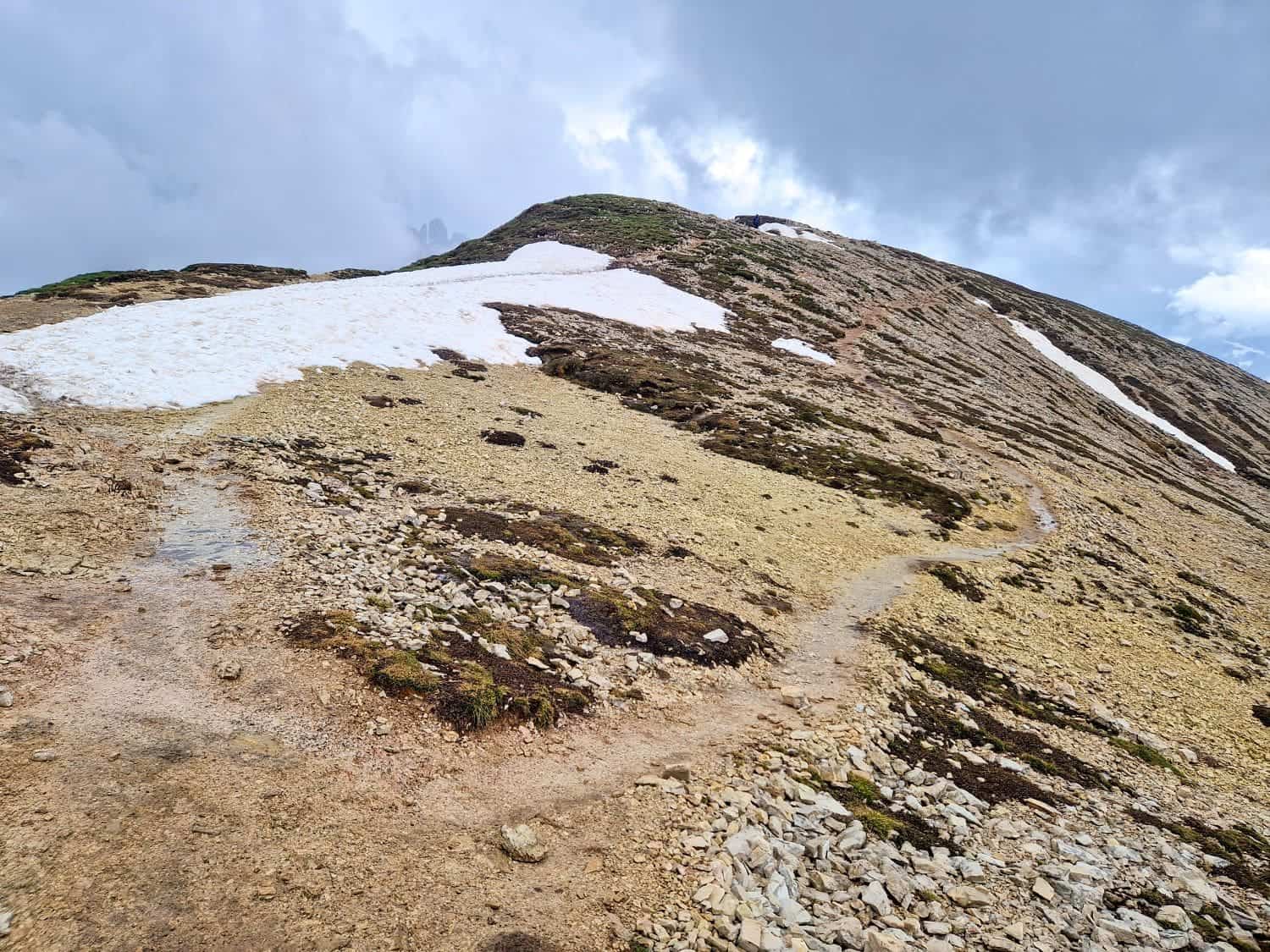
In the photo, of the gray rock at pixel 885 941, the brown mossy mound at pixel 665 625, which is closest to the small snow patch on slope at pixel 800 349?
the brown mossy mound at pixel 665 625

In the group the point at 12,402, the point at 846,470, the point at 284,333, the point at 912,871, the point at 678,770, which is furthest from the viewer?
the point at 846,470

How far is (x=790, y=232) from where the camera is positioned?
466 ft

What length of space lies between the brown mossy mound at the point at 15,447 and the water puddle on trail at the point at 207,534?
311 cm

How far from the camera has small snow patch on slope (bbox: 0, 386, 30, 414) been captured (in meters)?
17.2

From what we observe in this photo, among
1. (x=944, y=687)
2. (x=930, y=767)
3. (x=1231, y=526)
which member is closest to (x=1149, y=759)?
(x=944, y=687)

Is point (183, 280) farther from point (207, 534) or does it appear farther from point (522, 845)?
point (522, 845)

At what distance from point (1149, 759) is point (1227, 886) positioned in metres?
5.64

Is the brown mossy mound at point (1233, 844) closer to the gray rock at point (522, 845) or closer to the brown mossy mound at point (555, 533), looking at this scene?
the gray rock at point (522, 845)

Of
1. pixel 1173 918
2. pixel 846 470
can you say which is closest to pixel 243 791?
pixel 1173 918

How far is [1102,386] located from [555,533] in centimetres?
11116

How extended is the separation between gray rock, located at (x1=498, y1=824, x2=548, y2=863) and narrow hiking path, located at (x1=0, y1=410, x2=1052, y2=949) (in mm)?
149

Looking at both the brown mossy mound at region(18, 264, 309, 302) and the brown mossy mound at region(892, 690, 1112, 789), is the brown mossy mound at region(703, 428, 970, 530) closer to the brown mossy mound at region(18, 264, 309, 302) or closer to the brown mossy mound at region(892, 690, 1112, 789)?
the brown mossy mound at region(892, 690, 1112, 789)

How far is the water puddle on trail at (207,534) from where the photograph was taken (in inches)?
487

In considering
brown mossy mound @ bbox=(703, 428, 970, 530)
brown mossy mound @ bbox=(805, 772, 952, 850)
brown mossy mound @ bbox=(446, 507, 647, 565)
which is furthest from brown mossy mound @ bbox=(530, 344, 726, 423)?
brown mossy mound @ bbox=(805, 772, 952, 850)
